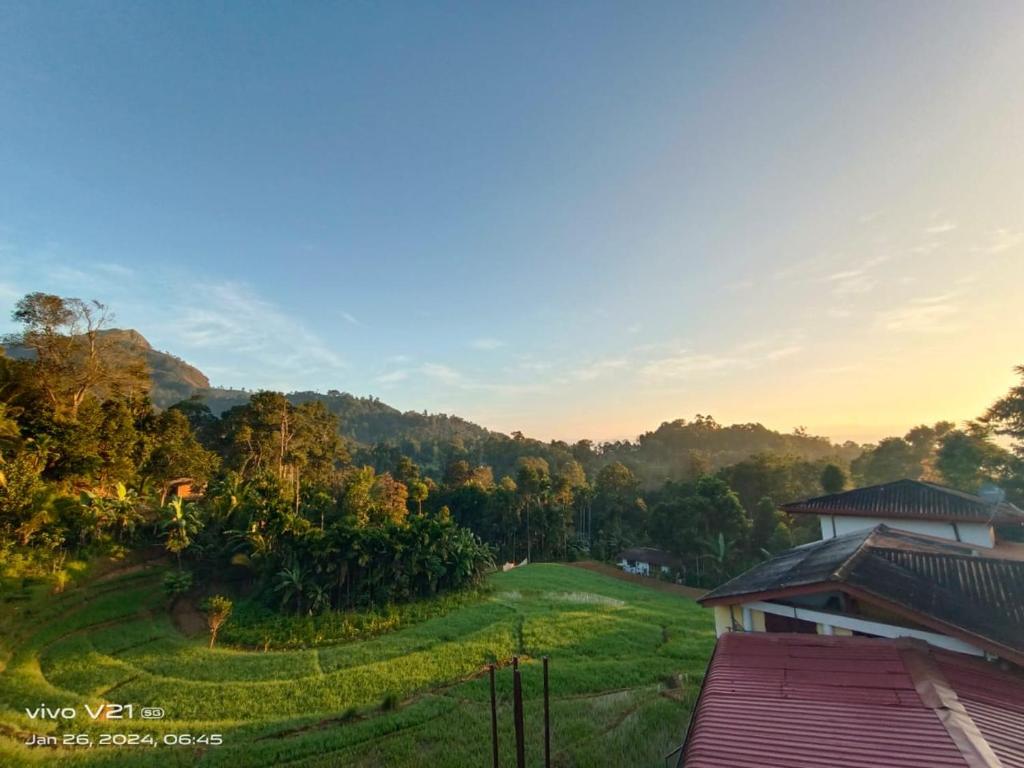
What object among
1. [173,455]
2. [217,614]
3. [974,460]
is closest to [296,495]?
[173,455]

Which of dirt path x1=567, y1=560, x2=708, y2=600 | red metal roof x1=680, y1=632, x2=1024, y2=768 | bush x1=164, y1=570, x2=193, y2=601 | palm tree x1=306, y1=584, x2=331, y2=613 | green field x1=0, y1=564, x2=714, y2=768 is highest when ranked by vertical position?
red metal roof x1=680, y1=632, x2=1024, y2=768

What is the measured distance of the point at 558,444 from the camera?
309ft

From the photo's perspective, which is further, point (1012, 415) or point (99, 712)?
point (1012, 415)

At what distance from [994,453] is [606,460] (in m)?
65.1

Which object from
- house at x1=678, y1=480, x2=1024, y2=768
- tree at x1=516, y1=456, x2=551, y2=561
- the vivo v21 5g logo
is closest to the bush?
the vivo v21 5g logo

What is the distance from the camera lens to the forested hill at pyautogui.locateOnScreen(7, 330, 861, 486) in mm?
81919

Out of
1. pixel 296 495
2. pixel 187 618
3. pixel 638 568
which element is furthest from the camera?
pixel 638 568

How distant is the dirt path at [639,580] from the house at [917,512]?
56.9ft

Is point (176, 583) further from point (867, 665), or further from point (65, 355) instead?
point (867, 665)

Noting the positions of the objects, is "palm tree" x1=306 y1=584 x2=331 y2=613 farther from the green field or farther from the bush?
the bush

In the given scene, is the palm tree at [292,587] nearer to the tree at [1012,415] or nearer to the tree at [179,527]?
the tree at [179,527]

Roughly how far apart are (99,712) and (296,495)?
19.3m

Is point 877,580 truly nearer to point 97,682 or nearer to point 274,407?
point 97,682

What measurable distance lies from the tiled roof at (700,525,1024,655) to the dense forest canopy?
19232 mm
